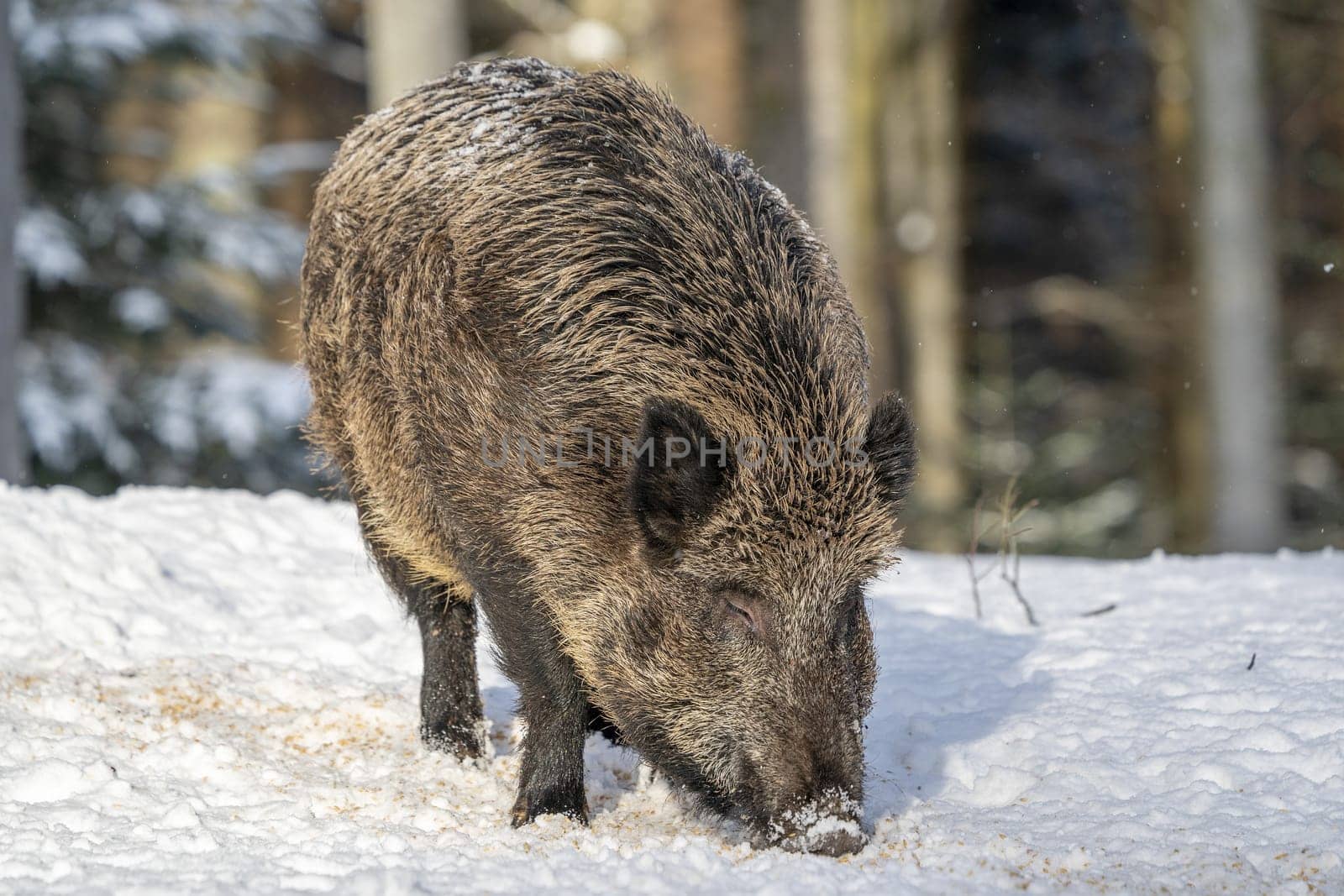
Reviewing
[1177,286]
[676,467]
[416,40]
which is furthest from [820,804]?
[1177,286]

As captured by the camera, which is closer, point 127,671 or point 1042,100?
point 127,671

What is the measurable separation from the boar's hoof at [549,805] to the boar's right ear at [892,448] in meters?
1.26

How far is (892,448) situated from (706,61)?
34.7 ft

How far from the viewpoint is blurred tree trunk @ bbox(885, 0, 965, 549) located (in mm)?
14547

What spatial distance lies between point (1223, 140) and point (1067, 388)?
612 cm

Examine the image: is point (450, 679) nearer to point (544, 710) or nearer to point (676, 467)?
point (544, 710)

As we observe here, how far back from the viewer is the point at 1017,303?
17.7 meters

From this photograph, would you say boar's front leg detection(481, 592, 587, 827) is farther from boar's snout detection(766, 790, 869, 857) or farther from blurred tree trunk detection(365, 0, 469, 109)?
blurred tree trunk detection(365, 0, 469, 109)

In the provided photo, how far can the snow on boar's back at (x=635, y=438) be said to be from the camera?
12.2ft

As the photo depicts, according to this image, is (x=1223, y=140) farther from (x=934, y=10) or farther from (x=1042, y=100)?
(x=1042, y=100)

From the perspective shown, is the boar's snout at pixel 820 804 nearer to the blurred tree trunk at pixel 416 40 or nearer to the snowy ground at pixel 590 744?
the snowy ground at pixel 590 744

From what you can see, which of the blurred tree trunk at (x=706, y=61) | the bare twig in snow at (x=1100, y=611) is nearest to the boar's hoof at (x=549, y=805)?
the bare twig in snow at (x=1100, y=611)

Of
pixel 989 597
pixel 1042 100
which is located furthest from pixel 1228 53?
pixel 989 597

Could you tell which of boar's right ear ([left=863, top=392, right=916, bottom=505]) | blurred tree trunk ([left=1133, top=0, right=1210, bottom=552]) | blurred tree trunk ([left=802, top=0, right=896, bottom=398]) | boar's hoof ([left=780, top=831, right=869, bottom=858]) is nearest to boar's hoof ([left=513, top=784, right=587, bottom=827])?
boar's hoof ([left=780, top=831, right=869, bottom=858])
